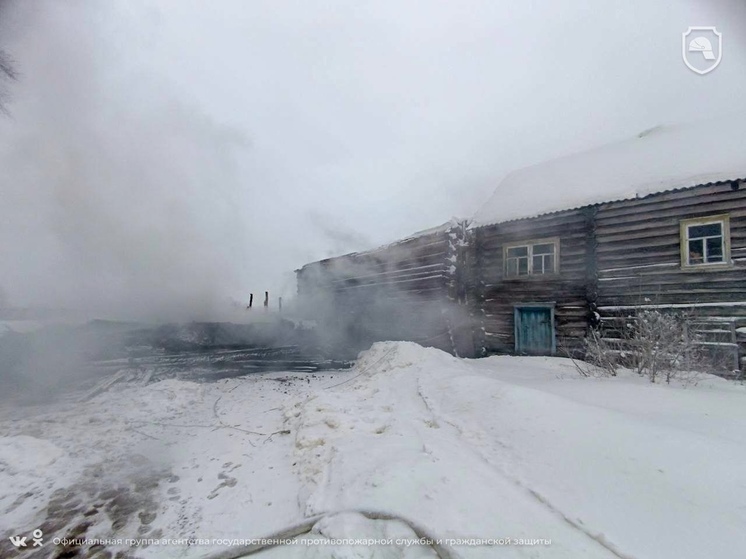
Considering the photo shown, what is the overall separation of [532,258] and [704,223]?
4158 millimetres

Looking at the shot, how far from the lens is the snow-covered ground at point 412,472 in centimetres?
220

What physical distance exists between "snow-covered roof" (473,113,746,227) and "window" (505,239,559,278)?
41.7 inches

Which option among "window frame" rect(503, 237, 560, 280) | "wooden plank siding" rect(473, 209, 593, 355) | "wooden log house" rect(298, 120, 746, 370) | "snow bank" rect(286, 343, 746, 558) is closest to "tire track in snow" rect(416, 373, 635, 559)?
→ "snow bank" rect(286, 343, 746, 558)

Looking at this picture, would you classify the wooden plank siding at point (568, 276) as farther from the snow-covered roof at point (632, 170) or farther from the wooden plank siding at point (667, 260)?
the snow-covered roof at point (632, 170)

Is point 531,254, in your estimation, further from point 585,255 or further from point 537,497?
point 537,497

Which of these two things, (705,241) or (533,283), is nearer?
(705,241)

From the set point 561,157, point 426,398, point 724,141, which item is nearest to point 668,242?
point 724,141

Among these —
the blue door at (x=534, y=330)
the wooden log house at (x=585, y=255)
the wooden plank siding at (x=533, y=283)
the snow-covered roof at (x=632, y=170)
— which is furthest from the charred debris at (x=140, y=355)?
the snow-covered roof at (x=632, y=170)

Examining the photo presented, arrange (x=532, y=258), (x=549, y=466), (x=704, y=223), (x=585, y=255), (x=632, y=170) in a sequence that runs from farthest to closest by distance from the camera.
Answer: (x=532, y=258)
(x=632, y=170)
(x=585, y=255)
(x=704, y=223)
(x=549, y=466)

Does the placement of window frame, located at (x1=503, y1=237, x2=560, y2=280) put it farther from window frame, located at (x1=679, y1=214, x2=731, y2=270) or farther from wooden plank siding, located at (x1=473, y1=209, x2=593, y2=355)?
window frame, located at (x1=679, y1=214, x2=731, y2=270)

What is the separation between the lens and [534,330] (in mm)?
10516

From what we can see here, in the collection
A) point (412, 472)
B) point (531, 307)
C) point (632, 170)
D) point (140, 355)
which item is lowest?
point (140, 355)

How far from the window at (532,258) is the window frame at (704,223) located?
294cm

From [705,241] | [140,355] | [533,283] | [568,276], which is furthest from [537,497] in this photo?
[140,355]
